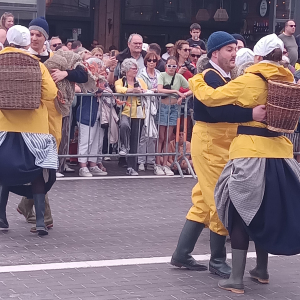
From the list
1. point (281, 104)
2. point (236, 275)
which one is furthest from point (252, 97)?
point (236, 275)

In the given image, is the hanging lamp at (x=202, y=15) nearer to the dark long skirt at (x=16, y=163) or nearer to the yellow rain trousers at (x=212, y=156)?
the dark long skirt at (x=16, y=163)

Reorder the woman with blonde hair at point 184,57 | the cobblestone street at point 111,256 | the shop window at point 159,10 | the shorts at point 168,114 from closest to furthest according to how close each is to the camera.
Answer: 1. the cobblestone street at point 111,256
2. the shorts at point 168,114
3. the woman with blonde hair at point 184,57
4. the shop window at point 159,10

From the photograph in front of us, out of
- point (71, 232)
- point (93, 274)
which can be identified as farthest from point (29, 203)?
point (93, 274)

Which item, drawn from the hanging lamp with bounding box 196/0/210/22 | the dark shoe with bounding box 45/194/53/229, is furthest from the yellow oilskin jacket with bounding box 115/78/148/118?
the hanging lamp with bounding box 196/0/210/22

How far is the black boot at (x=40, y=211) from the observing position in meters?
7.57

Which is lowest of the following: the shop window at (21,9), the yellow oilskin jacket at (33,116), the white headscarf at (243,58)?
the yellow oilskin jacket at (33,116)

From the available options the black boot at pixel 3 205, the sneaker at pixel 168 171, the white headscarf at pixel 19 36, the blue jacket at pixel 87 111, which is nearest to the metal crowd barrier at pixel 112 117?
the blue jacket at pixel 87 111

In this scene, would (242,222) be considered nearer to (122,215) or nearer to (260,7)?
(122,215)

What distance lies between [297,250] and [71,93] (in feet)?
11.6

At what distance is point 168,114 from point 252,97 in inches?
234

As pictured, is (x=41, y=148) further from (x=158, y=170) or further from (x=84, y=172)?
(x=158, y=170)

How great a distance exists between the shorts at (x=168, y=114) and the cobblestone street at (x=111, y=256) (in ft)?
6.88

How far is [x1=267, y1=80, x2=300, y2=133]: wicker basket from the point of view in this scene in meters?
5.75

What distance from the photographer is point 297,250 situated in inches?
227
